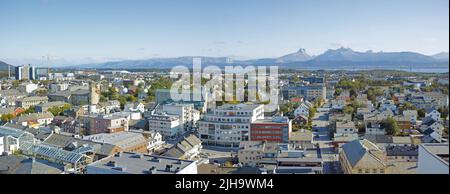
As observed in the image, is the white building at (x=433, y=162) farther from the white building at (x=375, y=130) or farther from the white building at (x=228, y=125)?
the white building at (x=375, y=130)

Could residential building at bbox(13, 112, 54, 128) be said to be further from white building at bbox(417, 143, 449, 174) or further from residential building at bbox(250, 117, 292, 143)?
white building at bbox(417, 143, 449, 174)

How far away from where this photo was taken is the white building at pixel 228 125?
6.09m

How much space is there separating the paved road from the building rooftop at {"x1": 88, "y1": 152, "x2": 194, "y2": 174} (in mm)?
1899

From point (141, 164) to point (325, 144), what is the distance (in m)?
3.56

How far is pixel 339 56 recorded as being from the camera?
87.9 ft

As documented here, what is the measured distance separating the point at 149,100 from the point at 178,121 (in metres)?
4.00

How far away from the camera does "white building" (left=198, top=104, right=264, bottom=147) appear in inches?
240

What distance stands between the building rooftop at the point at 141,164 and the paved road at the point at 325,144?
1899 mm

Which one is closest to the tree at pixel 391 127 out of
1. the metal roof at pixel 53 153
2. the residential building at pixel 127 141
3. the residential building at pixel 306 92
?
the residential building at pixel 127 141

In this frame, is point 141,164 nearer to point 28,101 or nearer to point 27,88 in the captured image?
point 28,101

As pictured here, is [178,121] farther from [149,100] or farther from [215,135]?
[149,100]

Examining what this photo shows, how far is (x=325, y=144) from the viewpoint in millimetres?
5562

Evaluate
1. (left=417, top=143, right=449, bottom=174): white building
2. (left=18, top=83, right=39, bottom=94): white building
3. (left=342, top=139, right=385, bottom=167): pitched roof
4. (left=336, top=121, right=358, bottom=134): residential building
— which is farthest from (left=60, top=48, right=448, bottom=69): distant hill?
(left=417, top=143, right=449, bottom=174): white building
